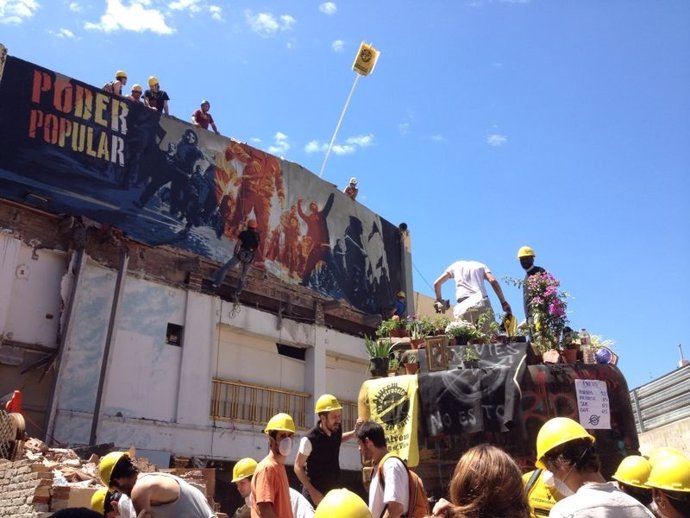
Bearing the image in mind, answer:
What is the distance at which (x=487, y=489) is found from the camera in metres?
2.34

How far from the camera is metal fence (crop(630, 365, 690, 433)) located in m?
10.9

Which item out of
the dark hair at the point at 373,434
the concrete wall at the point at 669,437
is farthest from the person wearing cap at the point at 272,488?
the concrete wall at the point at 669,437

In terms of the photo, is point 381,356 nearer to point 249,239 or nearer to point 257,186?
point 249,239

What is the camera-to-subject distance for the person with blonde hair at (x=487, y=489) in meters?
2.32

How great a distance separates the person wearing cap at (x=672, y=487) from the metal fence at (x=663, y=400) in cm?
871

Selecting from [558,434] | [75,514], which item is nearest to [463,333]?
[558,434]

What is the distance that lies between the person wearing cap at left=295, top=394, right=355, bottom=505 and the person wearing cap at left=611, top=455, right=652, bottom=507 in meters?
2.26

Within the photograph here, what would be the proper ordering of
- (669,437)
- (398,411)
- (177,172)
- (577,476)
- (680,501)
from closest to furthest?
(577,476), (680,501), (398,411), (669,437), (177,172)

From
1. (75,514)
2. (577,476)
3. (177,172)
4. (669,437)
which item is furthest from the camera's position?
(177,172)

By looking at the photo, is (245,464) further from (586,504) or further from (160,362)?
(160,362)

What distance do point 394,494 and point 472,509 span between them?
1506 mm

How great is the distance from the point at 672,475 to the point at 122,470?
346 centimetres

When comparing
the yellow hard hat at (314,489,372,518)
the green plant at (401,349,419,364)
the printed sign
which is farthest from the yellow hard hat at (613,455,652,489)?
the green plant at (401,349,419,364)

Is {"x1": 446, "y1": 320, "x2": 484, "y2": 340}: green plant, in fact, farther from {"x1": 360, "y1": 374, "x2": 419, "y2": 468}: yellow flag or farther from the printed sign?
the printed sign
